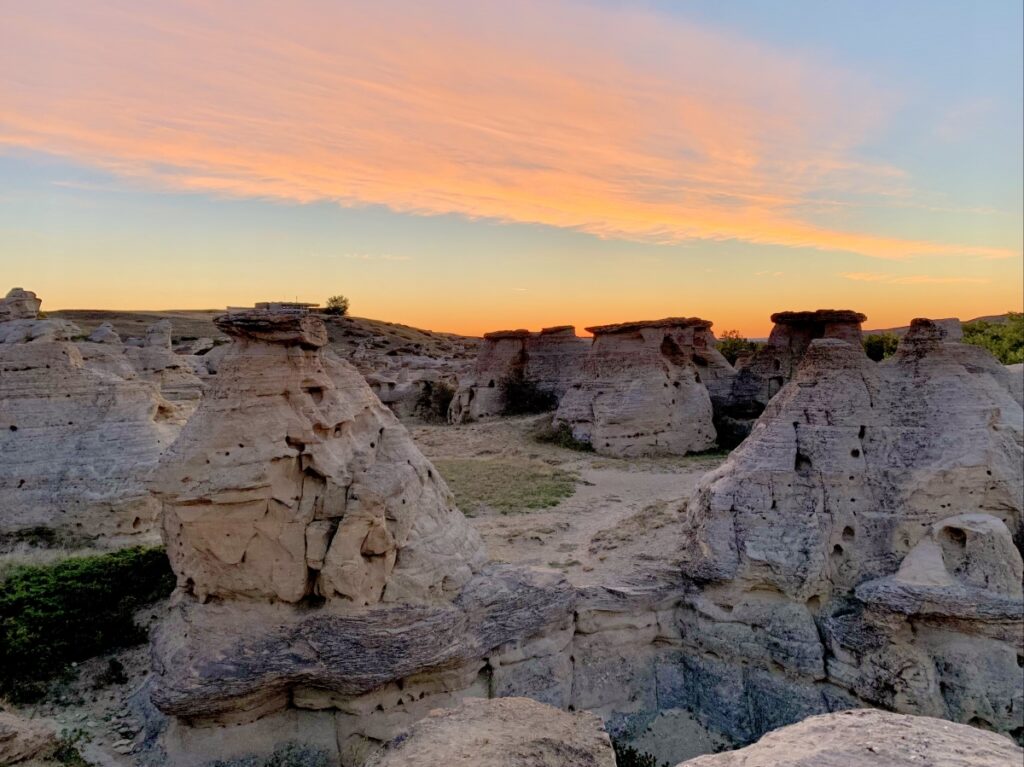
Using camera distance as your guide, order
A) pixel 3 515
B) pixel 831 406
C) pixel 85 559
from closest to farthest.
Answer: pixel 831 406 < pixel 85 559 < pixel 3 515

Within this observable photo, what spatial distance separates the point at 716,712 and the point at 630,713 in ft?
4.09

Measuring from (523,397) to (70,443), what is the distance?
21236 mm

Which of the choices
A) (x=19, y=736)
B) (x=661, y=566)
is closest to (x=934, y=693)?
(x=661, y=566)

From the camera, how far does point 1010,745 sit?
405 centimetres

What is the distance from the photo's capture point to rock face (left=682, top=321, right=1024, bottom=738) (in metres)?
8.50

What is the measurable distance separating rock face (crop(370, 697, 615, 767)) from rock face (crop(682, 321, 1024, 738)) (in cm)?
554

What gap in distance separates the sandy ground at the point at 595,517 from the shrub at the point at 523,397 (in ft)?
18.8

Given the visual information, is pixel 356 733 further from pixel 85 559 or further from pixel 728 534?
pixel 85 559

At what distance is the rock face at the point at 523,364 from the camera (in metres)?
32.5

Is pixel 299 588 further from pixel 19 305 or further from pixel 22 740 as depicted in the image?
pixel 19 305

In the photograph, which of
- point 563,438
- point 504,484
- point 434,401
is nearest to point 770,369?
point 563,438

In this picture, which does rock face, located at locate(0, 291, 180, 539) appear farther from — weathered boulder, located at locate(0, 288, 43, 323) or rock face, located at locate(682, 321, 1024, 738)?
rock face, located at locate(682, 321, 1024, 738)

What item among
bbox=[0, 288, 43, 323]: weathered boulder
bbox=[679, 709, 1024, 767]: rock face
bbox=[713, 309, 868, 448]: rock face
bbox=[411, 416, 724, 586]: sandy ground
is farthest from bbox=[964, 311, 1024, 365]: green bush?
bbox=[0, 288, 43, 323]: weathered boulder

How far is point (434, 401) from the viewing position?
3562cm
